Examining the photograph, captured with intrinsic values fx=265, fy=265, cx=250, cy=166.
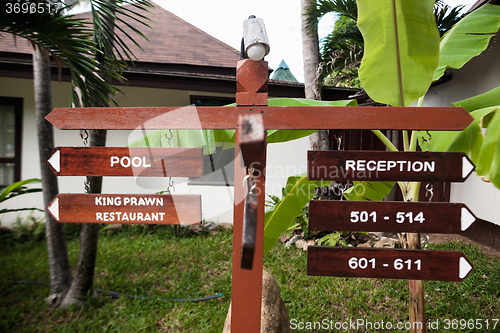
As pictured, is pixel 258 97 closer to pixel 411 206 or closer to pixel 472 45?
pixel 411 206

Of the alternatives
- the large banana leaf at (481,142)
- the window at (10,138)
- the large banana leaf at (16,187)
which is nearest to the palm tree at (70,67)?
the large banana leaf at (16,187)

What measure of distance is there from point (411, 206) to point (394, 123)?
43cm

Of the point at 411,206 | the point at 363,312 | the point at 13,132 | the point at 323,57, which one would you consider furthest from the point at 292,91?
the point at 13,132

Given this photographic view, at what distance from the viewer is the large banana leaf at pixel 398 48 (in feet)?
5.06

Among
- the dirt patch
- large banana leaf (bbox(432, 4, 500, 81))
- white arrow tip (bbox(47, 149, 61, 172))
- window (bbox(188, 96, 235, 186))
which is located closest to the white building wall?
the dirt patch

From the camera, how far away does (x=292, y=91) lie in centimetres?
543

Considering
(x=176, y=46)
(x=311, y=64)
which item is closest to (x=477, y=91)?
(x=311, y=64)

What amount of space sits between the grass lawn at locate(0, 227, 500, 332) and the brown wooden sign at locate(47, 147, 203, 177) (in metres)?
2.08

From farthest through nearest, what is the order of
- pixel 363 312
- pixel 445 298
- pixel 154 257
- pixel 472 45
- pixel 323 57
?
pixel 323 57, pixel 154 257, pixel 445 298, pixel 363 312, pixel 472 45

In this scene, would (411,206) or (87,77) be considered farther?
(87,77)

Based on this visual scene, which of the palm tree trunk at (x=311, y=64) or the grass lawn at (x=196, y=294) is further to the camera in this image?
the palm tree trunk at (x=311, y=64)

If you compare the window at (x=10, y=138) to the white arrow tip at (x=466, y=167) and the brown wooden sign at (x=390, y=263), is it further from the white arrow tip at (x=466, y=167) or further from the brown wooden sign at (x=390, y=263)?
the white arrow tip at (x=466, y=167)

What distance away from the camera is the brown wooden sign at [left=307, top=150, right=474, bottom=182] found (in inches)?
52.4

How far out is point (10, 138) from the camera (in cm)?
554
